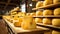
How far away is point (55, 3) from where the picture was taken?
208 cm

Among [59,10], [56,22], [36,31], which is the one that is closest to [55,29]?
[56,22]

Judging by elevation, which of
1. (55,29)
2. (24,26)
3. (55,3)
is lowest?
(55,29)

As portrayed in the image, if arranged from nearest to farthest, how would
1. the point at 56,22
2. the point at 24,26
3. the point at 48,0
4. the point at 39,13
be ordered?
the point at 24,26, the point at 56,22, the point at 48,0, the point at 39,13

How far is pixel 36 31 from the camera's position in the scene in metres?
1.60

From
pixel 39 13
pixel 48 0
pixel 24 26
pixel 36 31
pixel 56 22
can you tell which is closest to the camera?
pixel 36 31

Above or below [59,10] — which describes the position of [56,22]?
below

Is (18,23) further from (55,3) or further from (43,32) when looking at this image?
(55,3)

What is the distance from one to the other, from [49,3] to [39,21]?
2.17 ft

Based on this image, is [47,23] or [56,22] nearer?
[56,22]

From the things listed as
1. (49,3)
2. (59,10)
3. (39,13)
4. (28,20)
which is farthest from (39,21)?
(28,20)

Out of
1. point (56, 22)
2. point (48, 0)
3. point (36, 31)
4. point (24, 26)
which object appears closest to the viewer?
point (36, 31)

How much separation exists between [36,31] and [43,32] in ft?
0.44

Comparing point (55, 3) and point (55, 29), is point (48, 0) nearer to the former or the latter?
point (55, 3)

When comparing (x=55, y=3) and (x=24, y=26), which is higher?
(x=55, y=3)
